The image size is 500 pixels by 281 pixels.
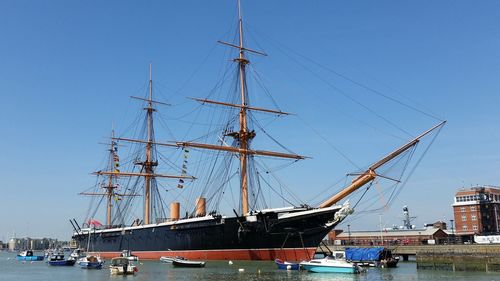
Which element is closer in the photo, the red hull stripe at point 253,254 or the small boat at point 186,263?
the red hull stripe at point 253,254

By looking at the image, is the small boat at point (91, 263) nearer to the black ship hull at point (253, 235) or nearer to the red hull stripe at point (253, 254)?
the black ship hull at point (253, 235)

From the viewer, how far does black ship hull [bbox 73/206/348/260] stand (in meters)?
50.0

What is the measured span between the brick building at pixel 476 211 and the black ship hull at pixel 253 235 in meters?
71.1

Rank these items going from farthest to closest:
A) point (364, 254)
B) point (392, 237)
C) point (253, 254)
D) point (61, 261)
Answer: point (392, 237) < point (61, 261) < point (364, 254) < point (253, 254)

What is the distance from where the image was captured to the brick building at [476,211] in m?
108

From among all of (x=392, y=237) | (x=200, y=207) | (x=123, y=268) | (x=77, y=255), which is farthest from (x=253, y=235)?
(x=392, y=237)

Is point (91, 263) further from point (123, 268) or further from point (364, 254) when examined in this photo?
point (364, 254)

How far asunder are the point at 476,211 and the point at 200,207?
71081 mm

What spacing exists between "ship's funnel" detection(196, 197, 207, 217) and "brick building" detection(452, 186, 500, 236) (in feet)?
224

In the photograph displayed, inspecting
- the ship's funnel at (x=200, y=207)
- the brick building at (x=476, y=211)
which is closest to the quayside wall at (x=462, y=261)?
the ship's funnel at (x=200, y=207)

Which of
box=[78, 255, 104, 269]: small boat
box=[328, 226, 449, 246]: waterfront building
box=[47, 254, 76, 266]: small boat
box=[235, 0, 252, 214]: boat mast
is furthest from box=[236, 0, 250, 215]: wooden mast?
box=[328, 226, 449, 246]: waterfront building

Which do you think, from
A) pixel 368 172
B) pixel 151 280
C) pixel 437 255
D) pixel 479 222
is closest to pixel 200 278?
pixel 151 280

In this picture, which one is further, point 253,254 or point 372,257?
point 372,257

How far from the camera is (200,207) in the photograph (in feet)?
214
